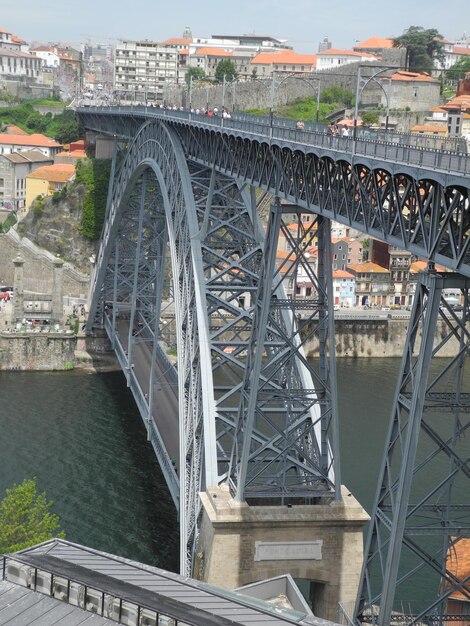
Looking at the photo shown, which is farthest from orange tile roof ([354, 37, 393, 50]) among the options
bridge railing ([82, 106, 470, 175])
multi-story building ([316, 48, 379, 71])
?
bridge railing ([82, 106, 470, 175])

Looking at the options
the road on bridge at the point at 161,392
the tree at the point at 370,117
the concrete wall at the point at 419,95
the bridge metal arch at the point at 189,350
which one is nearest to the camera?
the bridge metal arch at the point at 189,350

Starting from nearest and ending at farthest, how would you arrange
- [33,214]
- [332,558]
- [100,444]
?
[332,558], [100,444], [33,214]

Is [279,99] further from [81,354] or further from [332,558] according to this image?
[332,558]

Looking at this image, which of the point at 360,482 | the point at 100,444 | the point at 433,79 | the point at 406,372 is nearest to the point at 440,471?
the point at 360,482

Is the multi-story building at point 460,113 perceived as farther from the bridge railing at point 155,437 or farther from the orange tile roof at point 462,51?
the orange tile roof at point 462,51

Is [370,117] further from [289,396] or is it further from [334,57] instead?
[289,396]

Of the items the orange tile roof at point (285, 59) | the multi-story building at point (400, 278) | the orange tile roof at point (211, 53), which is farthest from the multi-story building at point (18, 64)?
the multi-story building at point (400, 278)

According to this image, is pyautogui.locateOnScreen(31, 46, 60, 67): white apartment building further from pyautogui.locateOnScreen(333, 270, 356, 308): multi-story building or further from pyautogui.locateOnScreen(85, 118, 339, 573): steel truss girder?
pyautogui.locateOnScreen(85, 118, 339, 573): steel truss girder
